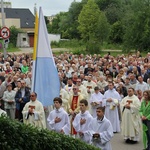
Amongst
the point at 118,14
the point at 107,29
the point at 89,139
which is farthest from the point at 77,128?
the point at 118,14

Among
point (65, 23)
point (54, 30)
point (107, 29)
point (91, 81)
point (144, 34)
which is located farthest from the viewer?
point (54, 30)

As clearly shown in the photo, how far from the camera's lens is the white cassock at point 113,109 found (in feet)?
41.9

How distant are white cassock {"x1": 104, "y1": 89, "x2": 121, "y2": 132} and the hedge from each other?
281 inches

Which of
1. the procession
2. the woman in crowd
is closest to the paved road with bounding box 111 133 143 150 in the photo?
the procession

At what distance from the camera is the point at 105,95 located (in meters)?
12.8

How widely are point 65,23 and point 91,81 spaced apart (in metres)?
74.0

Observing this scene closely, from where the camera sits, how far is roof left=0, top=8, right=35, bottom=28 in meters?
95.3

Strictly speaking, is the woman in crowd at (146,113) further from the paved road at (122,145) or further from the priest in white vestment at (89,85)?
the priest in white vestment at (89,85)

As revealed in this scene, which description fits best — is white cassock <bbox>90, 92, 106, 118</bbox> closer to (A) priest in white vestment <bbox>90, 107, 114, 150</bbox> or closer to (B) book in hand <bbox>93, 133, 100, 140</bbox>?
(A) priest in white vestment <bbox>90, 107, 114, 150</bbox>

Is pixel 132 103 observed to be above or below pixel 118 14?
below

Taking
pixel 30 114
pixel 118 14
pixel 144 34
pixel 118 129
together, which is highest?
pixel 118 14

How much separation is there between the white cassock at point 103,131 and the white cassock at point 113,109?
4.22 meters

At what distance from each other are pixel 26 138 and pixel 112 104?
8.12 metres

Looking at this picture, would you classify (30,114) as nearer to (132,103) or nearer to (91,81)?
(132,103)
